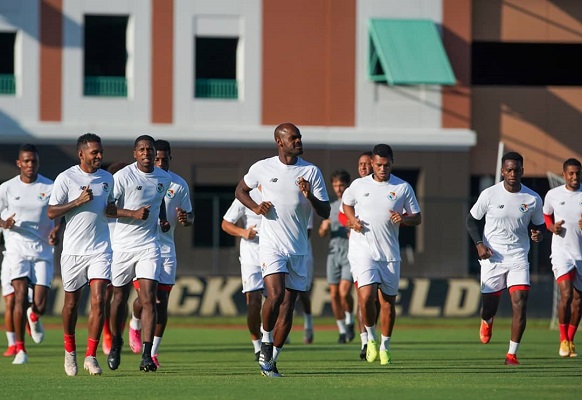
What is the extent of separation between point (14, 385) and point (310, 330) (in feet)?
30.3

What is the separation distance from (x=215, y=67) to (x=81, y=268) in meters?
22.9

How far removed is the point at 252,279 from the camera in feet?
57.9

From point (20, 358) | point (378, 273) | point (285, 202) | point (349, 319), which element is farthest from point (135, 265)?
point (349, 319)

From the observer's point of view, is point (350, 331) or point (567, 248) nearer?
point (567, 248)

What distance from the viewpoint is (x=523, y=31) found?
1495 inches

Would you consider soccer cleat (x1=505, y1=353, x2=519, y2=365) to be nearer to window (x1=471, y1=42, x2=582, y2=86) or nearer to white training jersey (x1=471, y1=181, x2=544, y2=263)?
white training jersey (x1=471, y1=181, x2=544, y2=263)

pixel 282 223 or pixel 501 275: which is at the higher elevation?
pixel 282 223

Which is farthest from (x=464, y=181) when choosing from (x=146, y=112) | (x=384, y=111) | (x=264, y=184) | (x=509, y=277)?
(x=264, y=184)

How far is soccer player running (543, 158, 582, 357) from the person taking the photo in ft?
60.5

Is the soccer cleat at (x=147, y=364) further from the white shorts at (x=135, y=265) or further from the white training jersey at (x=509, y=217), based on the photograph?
the white training jersey at (x=509, y=217)

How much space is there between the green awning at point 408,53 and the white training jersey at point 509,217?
1791cm

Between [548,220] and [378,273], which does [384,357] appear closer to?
[378,273]

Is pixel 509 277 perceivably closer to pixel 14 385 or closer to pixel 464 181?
pixel 14 385

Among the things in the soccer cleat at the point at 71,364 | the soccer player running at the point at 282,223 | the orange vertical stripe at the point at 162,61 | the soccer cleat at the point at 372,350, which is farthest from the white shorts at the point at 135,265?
the orange vertical stripe at the point at 162,61
